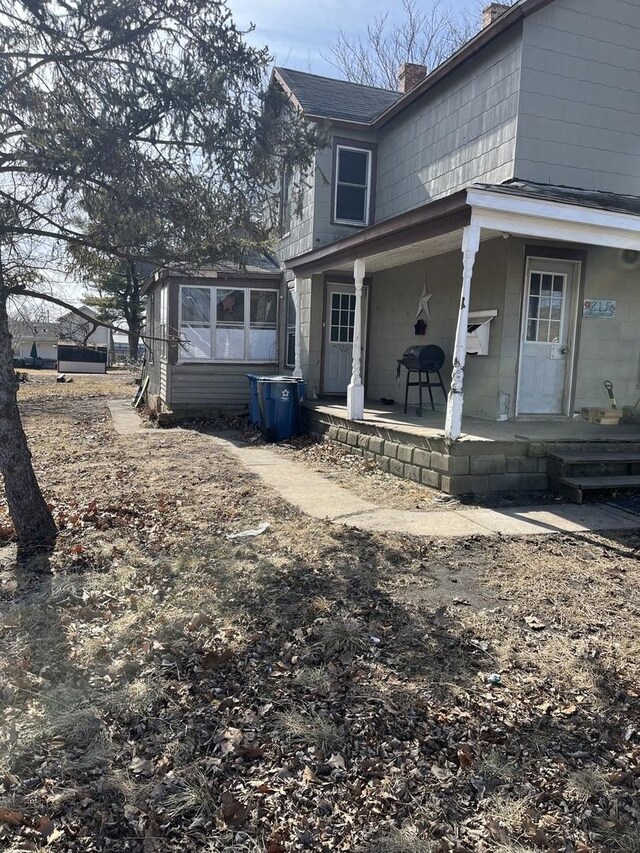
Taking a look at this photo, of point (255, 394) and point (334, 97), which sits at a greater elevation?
point (334, 97)

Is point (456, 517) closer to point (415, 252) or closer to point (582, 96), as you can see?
point (415, 252)

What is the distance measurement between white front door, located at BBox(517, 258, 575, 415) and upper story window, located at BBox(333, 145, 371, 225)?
4.89 metres

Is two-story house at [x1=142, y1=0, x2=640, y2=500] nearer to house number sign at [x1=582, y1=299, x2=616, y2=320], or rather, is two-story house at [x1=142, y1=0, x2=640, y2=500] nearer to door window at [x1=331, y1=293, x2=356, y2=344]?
house number sign at [x1=582, y1=299, x2=616, y2=320]

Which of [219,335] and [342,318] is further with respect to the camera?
[219,335]

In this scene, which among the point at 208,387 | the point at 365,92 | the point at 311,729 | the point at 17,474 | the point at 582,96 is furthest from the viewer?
the point at 365,92

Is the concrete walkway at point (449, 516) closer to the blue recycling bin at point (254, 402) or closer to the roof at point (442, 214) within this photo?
the roof at point (442, 214)

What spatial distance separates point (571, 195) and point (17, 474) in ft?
22.9

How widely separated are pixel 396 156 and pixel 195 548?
30.8 ft

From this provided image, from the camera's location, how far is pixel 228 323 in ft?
41.6

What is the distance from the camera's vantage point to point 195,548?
15.6 ft

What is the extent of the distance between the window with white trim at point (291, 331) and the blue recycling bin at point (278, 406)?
7.61 ft

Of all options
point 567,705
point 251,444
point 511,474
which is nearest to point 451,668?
point 567,705

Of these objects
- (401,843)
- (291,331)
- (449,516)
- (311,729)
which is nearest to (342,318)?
(291,331)

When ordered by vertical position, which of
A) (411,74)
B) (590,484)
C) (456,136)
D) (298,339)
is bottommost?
(590,484)
